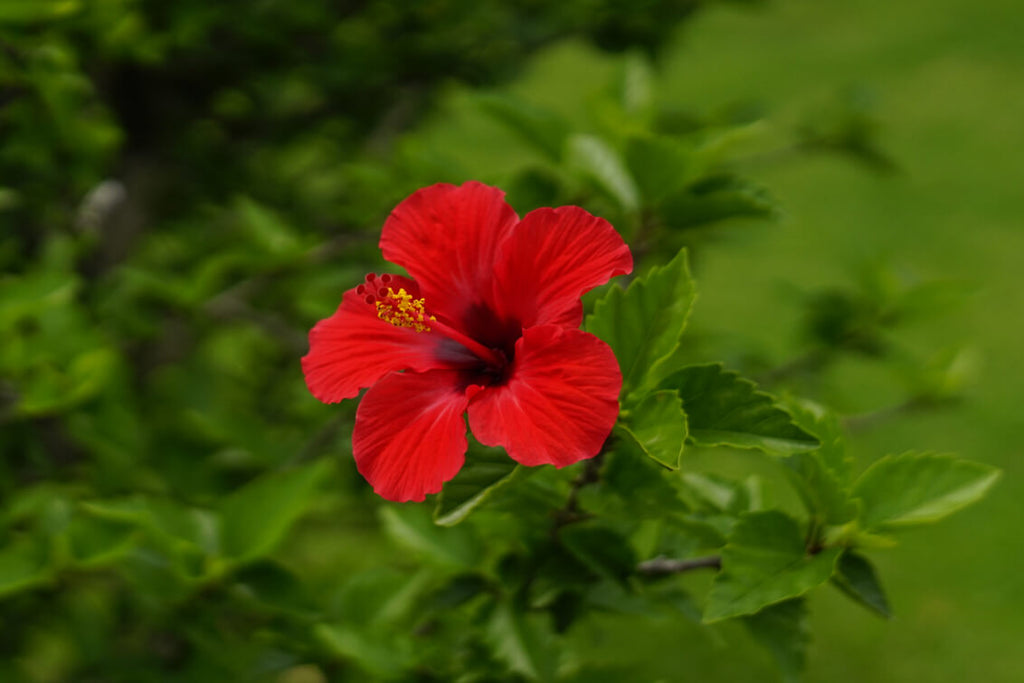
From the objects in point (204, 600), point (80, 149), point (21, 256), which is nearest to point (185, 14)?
point (80, 149)

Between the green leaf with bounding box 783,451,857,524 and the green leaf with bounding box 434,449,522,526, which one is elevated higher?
Answer: the green leaf with bounding box 434,449,522,526

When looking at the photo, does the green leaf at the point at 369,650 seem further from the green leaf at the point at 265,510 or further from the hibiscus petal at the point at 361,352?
the hibiscus petal at the point at 361,352

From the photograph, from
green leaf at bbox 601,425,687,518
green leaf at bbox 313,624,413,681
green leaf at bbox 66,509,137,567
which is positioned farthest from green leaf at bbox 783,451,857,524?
green leaf at bbox 66,509,137,567

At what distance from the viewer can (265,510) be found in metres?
1.24

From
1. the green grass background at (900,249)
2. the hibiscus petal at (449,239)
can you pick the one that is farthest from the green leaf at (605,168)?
the hibiscus petal at (449,239)

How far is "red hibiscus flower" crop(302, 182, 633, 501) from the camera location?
30.3 inches

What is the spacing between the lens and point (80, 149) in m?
1.63

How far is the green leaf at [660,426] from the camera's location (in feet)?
2.49

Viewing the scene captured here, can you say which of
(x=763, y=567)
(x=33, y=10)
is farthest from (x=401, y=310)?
(x=33, y=10)

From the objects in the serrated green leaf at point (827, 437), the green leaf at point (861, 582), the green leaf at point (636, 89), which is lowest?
the green leaf at point (861, 582)

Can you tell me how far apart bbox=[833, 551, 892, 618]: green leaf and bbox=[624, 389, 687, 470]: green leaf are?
0.90 ft

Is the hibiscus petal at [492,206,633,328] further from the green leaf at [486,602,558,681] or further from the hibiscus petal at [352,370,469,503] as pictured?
the green leaf at [486,602,558,681]

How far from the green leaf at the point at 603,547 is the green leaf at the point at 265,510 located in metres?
0.42

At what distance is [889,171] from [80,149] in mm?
1611
